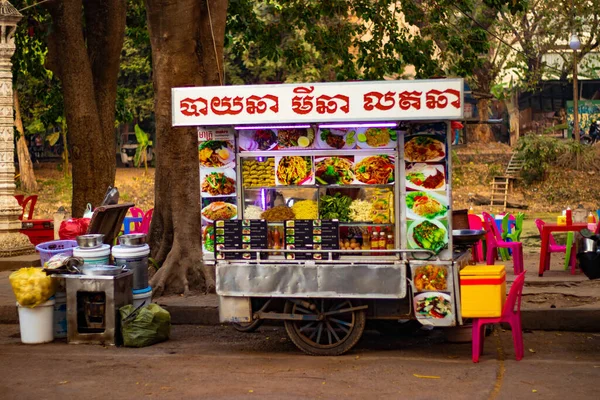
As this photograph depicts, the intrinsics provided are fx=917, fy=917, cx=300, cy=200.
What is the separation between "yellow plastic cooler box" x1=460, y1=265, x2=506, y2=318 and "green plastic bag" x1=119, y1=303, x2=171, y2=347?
135 inches

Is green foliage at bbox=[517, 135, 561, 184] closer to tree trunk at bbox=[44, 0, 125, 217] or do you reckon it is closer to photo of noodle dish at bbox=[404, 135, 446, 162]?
tree trunk at bbox=[44, 0, 125, 217]

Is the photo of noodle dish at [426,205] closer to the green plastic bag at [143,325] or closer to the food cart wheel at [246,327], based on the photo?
the food cart wheel at [246,327]

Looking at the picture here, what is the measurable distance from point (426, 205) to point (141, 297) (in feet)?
11.9

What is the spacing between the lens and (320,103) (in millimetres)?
8891

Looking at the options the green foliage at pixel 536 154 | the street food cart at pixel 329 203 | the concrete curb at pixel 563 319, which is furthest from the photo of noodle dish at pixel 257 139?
the green foliage at pixel 536 154

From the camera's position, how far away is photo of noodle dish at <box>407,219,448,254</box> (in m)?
8.91

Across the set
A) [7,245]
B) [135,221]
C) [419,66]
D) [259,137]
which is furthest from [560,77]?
[259,137]

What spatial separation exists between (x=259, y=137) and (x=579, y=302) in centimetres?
448

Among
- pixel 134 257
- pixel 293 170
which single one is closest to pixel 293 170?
pixel 293 170

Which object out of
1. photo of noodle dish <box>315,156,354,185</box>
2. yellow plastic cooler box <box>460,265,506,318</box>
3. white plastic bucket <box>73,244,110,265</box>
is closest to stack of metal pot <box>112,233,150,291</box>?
white plastic bucket <box>73,244,110,265</box>

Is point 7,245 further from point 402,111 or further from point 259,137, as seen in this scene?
point 402,111

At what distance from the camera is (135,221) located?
18.5 metres

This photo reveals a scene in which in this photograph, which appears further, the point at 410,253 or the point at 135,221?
the point at 135,221

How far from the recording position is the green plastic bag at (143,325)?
9.91 metres
